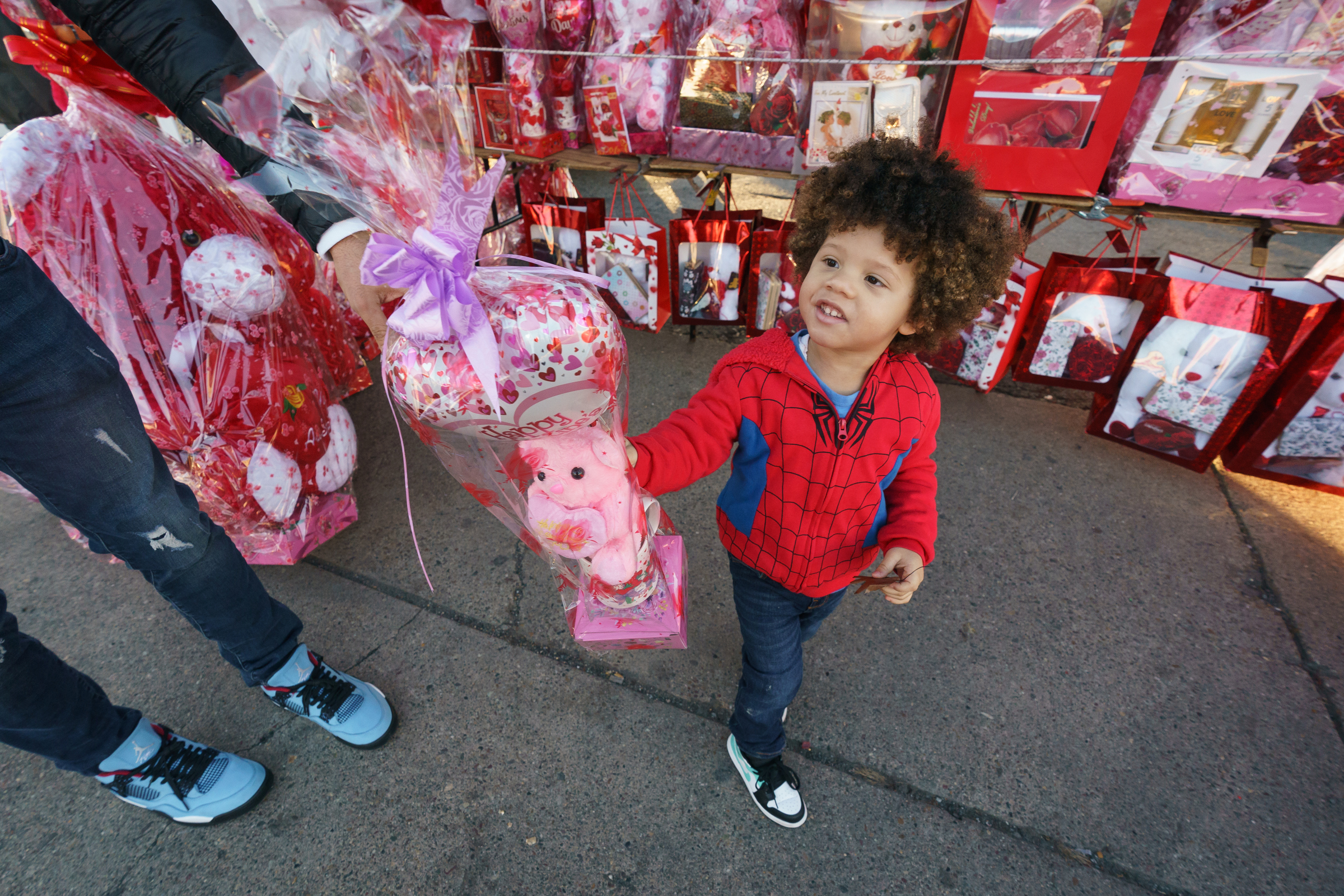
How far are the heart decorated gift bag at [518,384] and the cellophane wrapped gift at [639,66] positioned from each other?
1498 mm

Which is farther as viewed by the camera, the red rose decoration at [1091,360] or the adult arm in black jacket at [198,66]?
the red rose decoration at [1091,360]

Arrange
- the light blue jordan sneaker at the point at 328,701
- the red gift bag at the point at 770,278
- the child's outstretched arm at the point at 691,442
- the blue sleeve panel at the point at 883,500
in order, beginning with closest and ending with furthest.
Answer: the child's outstretched arm at the point at 691,442, the blue sleeve panel at the point at 883,500, the light blue jordan sneaker at the point at 328,701, the red gift bag at the point at 770,278

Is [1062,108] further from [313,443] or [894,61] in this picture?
[313,443]

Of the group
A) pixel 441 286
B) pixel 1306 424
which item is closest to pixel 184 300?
pixel 441 286

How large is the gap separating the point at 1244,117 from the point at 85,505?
3.08m

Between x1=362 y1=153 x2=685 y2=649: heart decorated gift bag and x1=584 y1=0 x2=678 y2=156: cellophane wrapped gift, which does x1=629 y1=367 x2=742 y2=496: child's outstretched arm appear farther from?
x1=584 y1=0 x2=678 y2=156: cellophane wrapped gift

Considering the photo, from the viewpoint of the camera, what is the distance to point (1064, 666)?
6.06 ft

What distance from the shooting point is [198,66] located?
4.06ft

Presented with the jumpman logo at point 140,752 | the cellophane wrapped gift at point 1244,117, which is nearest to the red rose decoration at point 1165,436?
the cellophane wrapped gift at point 1244,117

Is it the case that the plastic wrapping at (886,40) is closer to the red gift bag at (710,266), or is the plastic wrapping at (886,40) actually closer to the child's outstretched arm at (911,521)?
the red gift bag at (710,266)

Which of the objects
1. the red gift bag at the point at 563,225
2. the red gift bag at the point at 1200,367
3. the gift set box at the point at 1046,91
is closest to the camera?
the gift set box at the point at 1046,91

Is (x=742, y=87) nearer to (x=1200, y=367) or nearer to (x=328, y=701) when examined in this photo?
(x=1200, y=367)

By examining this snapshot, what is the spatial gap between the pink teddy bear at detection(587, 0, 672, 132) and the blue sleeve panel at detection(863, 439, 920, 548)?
1.73 m

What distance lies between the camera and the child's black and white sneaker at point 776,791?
1.52 metres
